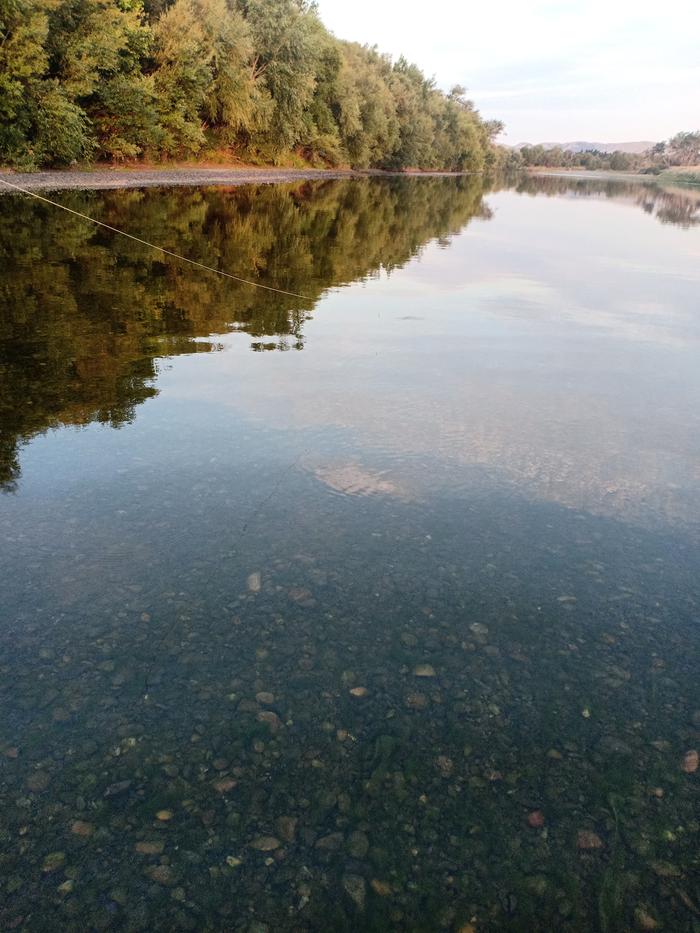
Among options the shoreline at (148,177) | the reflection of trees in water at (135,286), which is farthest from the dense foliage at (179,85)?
the reflection of trees in water at (135,286)

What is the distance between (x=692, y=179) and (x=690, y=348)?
699ft

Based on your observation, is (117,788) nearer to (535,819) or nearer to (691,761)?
(535,819)

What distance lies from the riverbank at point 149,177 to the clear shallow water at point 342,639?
34223mm

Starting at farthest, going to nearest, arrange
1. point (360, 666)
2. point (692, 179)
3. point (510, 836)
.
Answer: point (692, 179), point (360, 666), point (510, 836)

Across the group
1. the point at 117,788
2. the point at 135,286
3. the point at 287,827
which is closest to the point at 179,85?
the point at 135,286

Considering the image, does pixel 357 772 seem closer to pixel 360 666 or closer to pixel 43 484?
pixel 360 666

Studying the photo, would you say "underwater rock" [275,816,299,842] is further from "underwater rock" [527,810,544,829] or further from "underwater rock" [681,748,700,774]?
"underwater rock" [681,748,700,774]

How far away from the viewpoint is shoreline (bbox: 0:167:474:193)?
4016 centimetres

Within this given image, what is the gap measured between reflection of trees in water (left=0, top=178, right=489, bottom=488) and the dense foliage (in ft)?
26.1

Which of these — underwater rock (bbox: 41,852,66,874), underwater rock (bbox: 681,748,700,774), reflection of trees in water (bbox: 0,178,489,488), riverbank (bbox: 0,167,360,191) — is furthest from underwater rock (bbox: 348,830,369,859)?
riverbank (bbox: 0,167,360,191)

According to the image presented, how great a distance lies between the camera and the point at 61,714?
4.21 meters

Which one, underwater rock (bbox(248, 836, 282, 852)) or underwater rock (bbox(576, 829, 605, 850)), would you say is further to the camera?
underwater rock (bbox(576, 829, 605, 850))

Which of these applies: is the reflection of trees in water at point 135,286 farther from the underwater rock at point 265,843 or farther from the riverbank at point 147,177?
the riverbank at point 147,177

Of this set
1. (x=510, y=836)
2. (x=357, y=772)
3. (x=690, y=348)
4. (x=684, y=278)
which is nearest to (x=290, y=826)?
(x=357, y=772)
